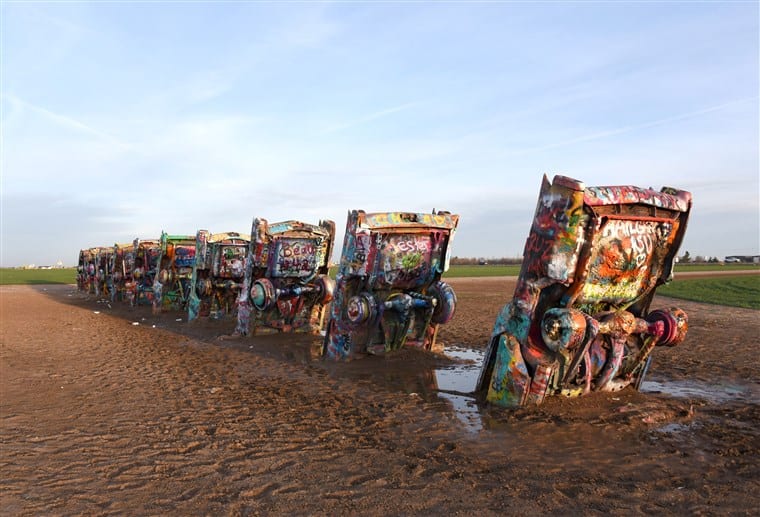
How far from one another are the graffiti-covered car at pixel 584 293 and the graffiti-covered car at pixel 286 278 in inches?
254

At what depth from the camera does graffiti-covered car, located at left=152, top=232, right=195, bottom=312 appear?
19344mm

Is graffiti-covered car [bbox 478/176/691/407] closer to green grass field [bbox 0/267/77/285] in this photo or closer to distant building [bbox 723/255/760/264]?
green grass field [bbox 0/267/77/285]

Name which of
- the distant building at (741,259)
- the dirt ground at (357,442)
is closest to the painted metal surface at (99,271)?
the dirt ground at (357,442)

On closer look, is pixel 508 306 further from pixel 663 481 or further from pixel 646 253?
pixel 663 481

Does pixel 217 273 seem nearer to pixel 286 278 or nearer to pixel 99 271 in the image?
pixel 286 278

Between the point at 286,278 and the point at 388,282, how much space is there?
4077 millimetres

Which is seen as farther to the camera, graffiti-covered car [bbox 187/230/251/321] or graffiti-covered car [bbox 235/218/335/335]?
graffiti-covered car [bbox 187/230/251/321]

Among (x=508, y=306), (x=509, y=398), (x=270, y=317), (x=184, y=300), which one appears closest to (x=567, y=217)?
(x=508, y=306)

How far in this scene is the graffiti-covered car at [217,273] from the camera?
15.3m

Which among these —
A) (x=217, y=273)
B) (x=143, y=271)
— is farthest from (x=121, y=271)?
(x=217, y=273)

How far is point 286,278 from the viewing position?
513 inches

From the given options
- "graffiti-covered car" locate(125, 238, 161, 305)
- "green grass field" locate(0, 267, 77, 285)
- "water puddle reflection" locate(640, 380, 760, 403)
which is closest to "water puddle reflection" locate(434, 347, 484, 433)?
"water puddle reflection" locate(640, 380, 760, 403)

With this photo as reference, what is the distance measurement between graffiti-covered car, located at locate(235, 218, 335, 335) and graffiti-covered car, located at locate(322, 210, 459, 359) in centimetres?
267

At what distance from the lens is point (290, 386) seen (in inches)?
325
